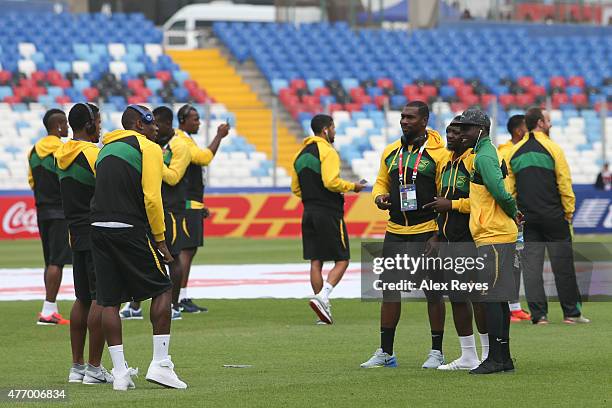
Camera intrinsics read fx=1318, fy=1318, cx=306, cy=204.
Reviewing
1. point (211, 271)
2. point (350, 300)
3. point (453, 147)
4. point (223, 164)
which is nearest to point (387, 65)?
Answer: point (223, 164)

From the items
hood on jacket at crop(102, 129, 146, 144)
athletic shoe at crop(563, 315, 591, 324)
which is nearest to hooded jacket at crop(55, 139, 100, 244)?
hood on jacket at crop(102, 129, 146, 144)

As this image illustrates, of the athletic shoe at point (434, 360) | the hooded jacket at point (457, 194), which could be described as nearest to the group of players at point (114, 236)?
the athletic shoe at point (434, 360)

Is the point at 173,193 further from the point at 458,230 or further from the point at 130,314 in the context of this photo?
the point at 458,230

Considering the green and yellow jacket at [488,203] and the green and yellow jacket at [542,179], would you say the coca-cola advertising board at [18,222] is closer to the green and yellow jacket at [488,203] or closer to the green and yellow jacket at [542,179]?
the green and yellow jacket at [542,179]

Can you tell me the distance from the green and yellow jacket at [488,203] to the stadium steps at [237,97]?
793 inches

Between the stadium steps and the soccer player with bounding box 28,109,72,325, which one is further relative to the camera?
the stadium steps

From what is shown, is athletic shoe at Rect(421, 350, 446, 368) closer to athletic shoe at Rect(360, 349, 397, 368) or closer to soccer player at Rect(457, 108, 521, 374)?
athletic shoe at Rect(360, 349, 397, 368)

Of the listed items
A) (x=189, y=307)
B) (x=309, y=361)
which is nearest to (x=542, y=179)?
(x=309, y=361)

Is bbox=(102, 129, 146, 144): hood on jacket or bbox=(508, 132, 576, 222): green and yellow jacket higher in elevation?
bbox=(102, 129, 146, 144): hood on jacket

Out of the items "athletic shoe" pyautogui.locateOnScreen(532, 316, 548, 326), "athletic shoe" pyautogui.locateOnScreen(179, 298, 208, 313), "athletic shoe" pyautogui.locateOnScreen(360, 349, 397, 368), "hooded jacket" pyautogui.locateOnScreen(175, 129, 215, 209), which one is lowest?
"athletic shoe" pyautogui.locateOnScreen(179, 298, 208, 313)

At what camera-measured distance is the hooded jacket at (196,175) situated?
15047 mm

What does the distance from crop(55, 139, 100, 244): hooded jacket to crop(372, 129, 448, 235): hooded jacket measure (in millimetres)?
2332

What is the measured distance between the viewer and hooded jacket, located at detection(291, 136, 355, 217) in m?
14.4

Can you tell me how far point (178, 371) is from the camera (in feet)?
34.4
